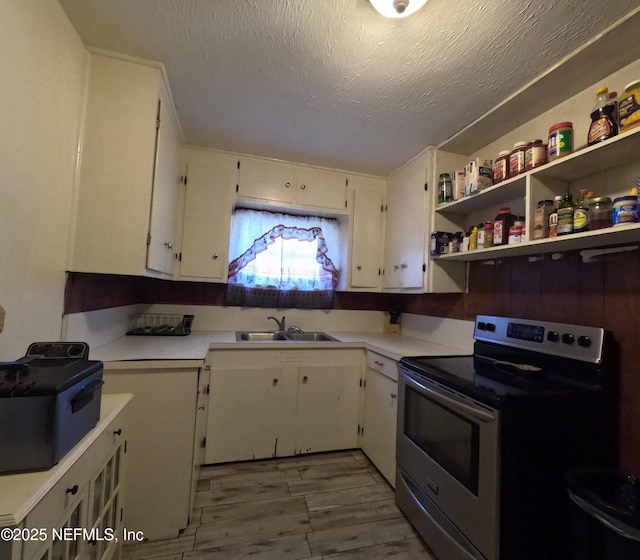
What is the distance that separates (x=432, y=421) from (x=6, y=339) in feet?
5.66

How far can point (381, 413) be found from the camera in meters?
2.03

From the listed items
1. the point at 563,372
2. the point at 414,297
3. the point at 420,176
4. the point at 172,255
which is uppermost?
the point at 420,176

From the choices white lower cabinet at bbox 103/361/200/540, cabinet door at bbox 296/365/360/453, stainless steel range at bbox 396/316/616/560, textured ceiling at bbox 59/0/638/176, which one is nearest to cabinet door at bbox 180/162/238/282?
textured ceiling at bbox 59/0/638/176

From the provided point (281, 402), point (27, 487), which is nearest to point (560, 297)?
point (281, 402)

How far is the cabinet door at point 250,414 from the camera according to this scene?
6.68 ft

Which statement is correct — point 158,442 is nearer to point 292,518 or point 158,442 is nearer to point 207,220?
point 292,518

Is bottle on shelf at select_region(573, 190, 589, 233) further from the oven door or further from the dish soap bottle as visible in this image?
the oven door

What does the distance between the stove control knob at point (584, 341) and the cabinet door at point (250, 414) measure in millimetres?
1630

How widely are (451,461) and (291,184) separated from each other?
212 centimetres

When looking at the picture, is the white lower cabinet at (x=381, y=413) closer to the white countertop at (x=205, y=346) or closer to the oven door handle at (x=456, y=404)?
the white countertop at (x=205, y=346)

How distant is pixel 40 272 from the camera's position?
3.80ft

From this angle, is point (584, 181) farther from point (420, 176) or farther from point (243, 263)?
point (243, 263)

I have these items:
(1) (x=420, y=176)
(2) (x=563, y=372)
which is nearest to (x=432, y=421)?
(2) (x=563, y=372)

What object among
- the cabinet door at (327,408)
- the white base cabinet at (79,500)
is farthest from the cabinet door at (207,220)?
the white base cabinet at (79,500)
